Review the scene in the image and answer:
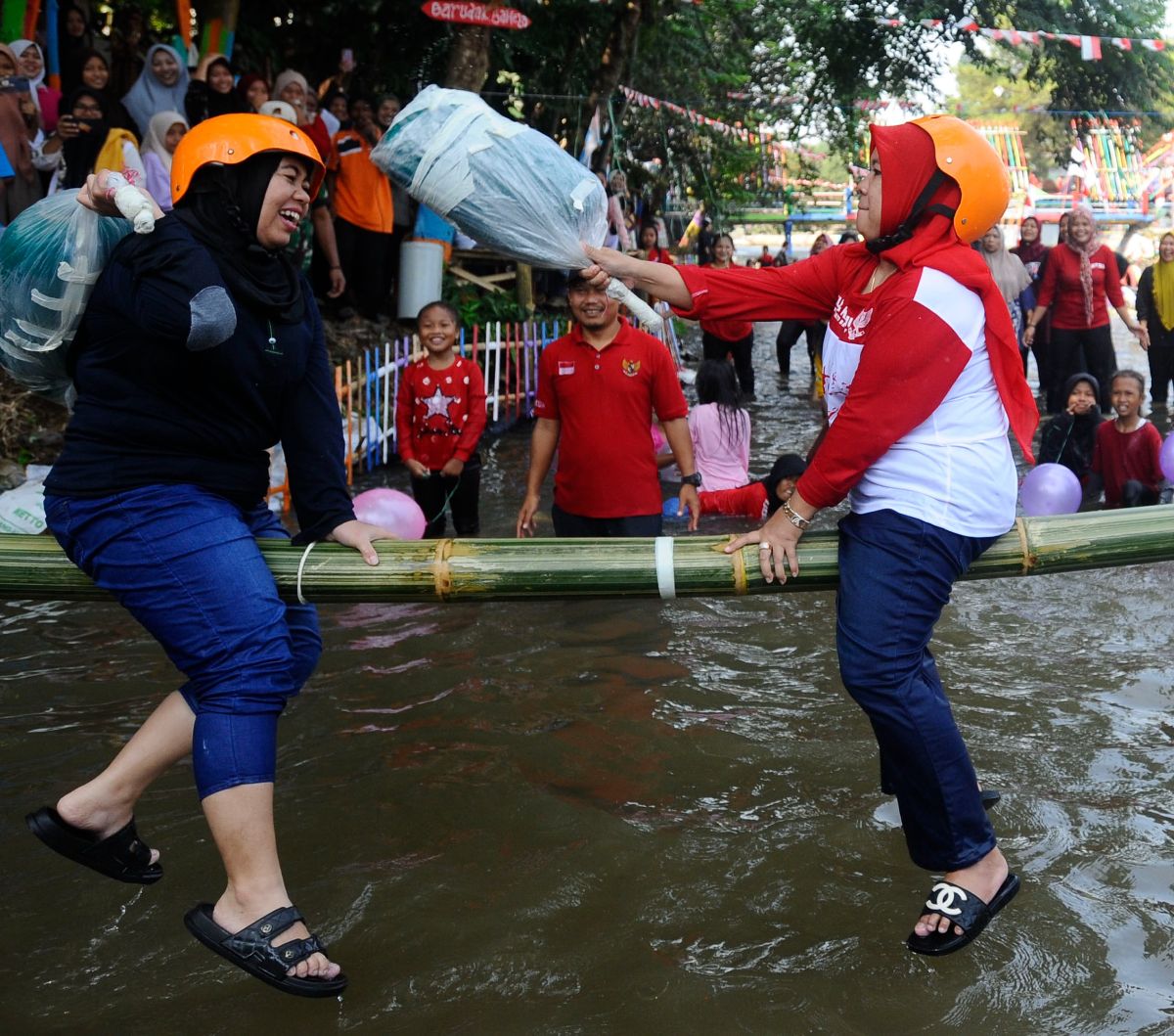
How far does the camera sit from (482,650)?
19.3ft

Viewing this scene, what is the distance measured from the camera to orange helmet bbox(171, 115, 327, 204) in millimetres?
2850

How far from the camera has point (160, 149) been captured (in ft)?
30.2

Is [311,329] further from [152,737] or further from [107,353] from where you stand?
[152,737]

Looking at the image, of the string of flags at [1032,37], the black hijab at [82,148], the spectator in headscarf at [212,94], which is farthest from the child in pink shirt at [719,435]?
the string of flags at [1032,37]

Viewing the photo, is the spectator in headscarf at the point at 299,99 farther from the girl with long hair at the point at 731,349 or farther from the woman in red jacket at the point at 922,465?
the woman in red jacket at the point at 922,465

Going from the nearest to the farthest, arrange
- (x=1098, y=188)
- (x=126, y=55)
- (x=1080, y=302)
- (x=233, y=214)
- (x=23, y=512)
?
1. (x=233, y=214)
2. (x=23, y=512)
3. (x=126, y=55)
4. (x=1080, y=302)
5. (x=1098, y=188)

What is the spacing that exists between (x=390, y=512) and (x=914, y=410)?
3628 millimetres

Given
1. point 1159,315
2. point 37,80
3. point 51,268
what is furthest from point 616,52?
point 51,268

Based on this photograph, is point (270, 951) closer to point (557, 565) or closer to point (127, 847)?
point (127, 847)

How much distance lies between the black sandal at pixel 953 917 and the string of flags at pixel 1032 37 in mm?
16324

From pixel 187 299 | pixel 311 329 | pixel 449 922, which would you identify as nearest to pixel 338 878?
pixel 449 922

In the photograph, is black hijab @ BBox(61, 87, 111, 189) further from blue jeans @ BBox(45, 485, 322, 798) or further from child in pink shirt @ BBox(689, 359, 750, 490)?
blue jeans @ BBox(45, 485, 322, 798)

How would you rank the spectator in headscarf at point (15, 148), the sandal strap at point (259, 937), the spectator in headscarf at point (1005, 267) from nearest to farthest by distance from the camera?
the sandal strap at point (259, 937) → the spectator in headscarf at point (15, 148) → the spectator in headscarf at point (1005, 267)

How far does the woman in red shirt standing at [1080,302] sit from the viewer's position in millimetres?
12031
